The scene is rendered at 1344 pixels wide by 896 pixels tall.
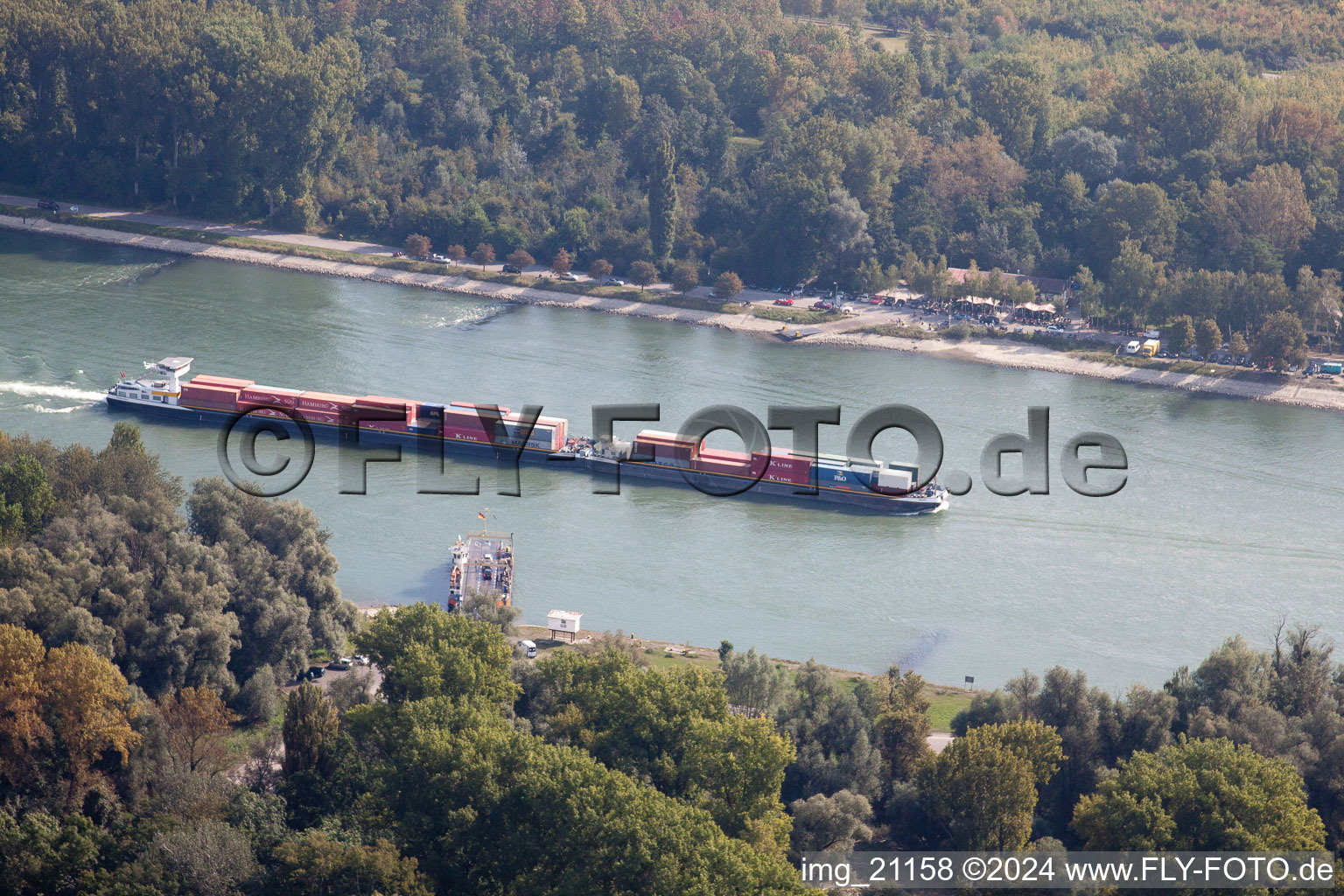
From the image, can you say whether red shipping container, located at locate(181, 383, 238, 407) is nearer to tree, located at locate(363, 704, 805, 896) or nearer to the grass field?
the grass field

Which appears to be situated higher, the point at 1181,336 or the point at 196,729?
the point at 1181,336

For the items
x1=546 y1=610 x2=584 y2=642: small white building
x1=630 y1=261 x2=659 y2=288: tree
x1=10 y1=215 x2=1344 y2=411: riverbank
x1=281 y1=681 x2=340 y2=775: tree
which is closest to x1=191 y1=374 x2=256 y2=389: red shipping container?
x1=10 y1=215 x2=1344 y2=411: riverbank

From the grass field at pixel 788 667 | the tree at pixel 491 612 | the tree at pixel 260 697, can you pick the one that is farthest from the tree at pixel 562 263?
the tree at pixel 260 697

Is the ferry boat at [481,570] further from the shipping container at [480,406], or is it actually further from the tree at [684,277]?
the tree at [684,277]

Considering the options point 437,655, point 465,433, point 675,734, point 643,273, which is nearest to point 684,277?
point 643,273

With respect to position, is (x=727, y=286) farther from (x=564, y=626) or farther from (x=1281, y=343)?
(x=564, y=626)

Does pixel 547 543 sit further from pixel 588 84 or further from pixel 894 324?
pixel 588 84

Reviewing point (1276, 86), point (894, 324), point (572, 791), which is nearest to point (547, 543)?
point (572, 791)
